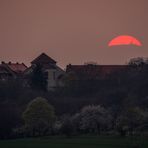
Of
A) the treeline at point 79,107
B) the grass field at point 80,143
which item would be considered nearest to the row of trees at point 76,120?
the treeline at point 79,107

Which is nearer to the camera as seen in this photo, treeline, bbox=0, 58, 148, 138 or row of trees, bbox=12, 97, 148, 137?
row of trees, bbox=12, 97, 148, 137

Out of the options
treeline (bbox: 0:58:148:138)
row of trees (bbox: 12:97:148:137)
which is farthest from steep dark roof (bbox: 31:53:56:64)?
row of trees (bbox: 12:97:148:137)

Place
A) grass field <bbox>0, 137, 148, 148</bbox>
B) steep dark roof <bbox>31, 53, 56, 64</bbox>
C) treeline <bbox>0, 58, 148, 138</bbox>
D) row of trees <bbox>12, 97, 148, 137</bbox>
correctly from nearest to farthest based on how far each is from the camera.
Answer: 1. grass field <bbox>0, 137, 148, 148</bbox>
2. row of trees <bbox>12, 97, 148, 137</bbox>
3. treeline <bbox>0, 58, 148, 138</bbox>
4. steep dark roof <bbox>31, 53, 56, 64</bbox>

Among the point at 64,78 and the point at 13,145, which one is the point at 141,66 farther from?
the point at 13,145

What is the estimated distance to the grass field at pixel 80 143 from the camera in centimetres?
7956

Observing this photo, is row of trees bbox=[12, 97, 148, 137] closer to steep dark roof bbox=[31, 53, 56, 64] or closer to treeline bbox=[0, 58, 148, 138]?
treeline bbox=[0, 58, 148, 138]

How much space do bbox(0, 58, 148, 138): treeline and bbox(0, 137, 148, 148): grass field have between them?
5719mm

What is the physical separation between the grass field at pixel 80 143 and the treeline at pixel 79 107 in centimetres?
572

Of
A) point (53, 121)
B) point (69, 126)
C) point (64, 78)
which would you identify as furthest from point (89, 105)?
point (64, 78)

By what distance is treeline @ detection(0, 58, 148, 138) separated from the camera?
98750 mm

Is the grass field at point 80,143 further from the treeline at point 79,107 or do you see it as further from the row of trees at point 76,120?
the row of trees at point 76,120

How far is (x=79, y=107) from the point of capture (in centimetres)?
11575

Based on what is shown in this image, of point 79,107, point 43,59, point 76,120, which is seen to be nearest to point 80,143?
point 76,120

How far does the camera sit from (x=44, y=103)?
106188 millimetres
